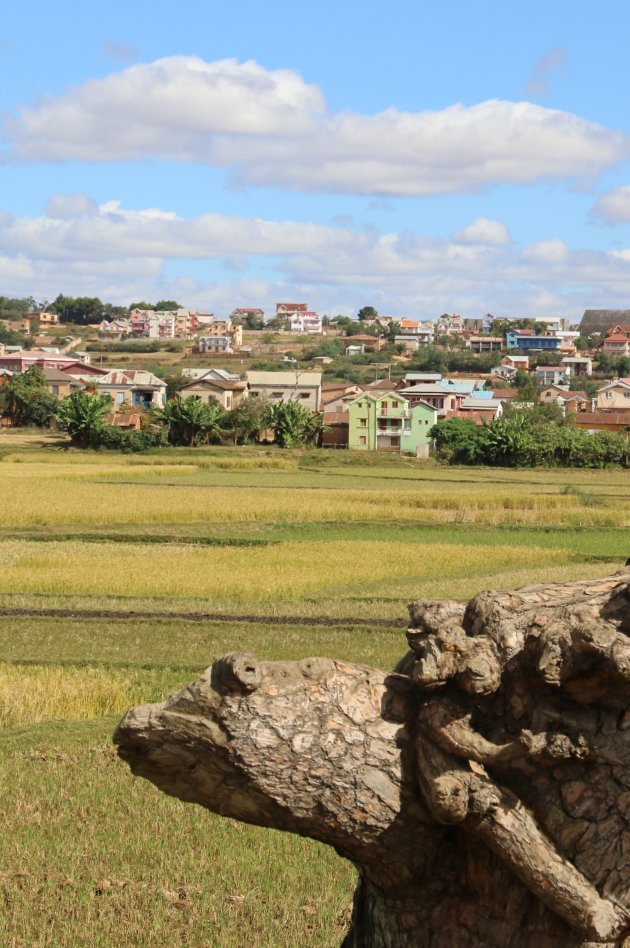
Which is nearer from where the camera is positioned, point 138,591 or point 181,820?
point 181,820

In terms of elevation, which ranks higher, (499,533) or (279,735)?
(279,735)

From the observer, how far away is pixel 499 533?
29766 millimetres

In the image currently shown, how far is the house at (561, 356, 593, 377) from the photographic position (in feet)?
425

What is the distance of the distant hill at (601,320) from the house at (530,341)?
1093 inches

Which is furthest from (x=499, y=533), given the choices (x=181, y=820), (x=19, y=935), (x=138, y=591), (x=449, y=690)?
(x=449, y=690)

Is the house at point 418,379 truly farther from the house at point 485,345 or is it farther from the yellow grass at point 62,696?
the house at point 485,345

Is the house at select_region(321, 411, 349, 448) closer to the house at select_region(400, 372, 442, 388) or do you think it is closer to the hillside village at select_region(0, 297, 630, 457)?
the hillside village at select_region(0, 297, 630, 457)

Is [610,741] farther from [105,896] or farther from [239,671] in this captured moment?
[105,896]

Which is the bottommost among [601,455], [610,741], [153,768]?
[601,455]

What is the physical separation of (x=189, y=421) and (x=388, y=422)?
40.4 ft

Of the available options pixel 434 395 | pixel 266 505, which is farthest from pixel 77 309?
pixel 266 505

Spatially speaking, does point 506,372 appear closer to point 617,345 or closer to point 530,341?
point 617,345

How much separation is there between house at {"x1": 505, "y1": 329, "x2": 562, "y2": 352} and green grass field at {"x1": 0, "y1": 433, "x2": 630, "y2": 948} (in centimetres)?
11085

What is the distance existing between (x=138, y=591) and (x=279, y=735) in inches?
701
